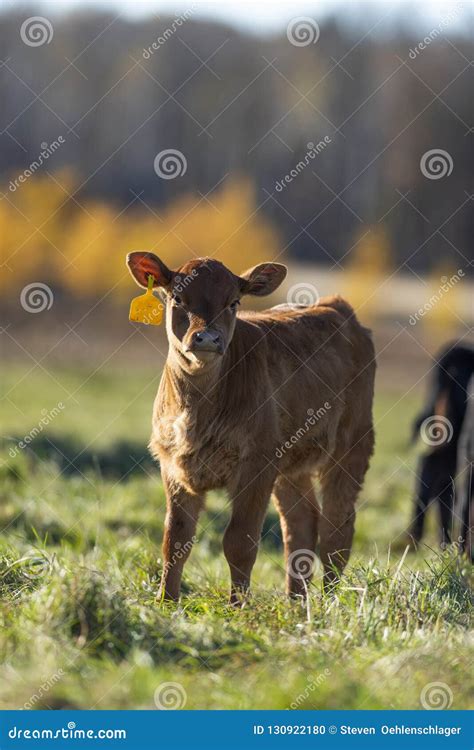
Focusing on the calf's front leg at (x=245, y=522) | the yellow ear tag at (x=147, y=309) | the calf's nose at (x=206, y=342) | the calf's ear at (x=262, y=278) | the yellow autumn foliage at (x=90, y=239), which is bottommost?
the yellow autumn foliage at (x=90, y=239)

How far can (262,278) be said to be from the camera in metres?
8.10

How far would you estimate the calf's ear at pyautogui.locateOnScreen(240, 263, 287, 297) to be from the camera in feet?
26.1

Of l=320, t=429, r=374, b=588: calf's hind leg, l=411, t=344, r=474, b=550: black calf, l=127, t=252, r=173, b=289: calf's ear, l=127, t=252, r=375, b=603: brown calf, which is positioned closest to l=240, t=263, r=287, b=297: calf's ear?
l=127, t=252, r=375, b=603: brown calf

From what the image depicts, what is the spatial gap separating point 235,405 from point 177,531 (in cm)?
94

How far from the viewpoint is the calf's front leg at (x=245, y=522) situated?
7457 millimetres

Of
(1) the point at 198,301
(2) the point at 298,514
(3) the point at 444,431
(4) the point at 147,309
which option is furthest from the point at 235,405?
(3) the point at 444,431

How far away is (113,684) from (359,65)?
89.7m

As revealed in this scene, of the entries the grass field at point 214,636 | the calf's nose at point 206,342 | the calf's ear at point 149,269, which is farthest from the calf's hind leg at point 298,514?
the calf's nose at point 206,342

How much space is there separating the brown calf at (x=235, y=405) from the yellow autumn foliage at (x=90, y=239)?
42.8 meters

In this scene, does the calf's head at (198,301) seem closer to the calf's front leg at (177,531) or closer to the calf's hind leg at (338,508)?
the calf's front leg at (177,531)

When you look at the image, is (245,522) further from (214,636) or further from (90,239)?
(90,239)

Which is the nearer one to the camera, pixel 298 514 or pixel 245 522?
pixel 245 522

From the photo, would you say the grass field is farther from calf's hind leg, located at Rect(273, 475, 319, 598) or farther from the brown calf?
the brown calf

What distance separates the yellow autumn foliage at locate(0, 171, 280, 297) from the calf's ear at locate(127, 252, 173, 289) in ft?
143
